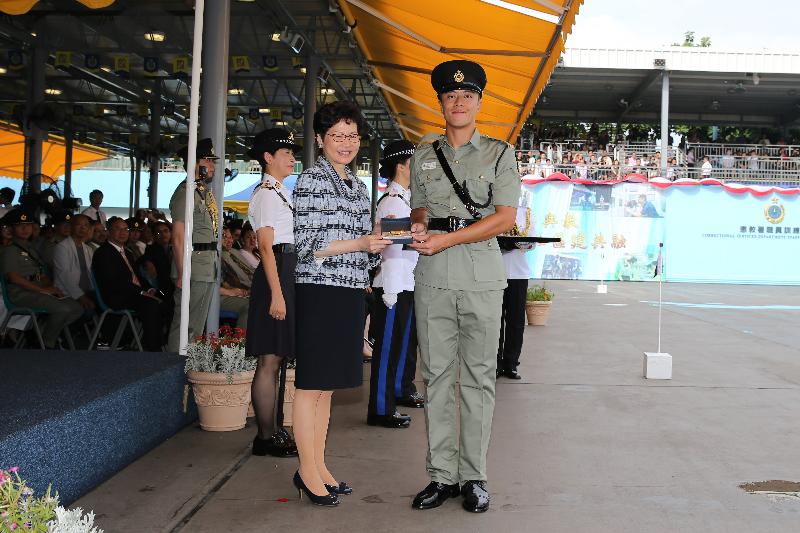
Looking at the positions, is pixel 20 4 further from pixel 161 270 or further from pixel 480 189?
pixel 480 189

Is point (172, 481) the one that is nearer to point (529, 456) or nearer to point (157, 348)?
point (529, 456)

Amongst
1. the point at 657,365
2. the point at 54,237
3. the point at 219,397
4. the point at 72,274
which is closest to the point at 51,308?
the point at 72,274

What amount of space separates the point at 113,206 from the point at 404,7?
36670 millimetres

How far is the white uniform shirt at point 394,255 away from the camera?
201 inches

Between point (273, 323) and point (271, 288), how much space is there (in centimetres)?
29

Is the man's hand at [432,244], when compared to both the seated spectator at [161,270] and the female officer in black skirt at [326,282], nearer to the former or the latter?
the female officer in black skirt at [326,282]

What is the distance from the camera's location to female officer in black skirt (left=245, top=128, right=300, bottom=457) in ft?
13.4

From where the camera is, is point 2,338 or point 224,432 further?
point 2,338

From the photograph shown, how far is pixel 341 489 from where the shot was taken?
12.3 feet

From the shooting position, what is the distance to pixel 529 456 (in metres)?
4.57

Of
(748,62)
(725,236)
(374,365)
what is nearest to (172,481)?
(374,365)

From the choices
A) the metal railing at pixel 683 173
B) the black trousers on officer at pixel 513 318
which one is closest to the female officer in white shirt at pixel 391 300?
the black trousers on officer at pixel 513 318

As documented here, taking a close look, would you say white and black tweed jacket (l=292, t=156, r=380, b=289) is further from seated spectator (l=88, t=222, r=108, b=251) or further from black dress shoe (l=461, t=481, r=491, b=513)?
seated spectator (l=88, t=222, r=108, b=251)

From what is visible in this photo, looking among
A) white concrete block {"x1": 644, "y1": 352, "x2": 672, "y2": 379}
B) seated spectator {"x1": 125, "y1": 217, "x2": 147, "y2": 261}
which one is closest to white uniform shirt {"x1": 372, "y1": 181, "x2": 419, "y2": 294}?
white concrete block {"x1": 644, "y1": 352, "x2": 672, "y2": 379}
